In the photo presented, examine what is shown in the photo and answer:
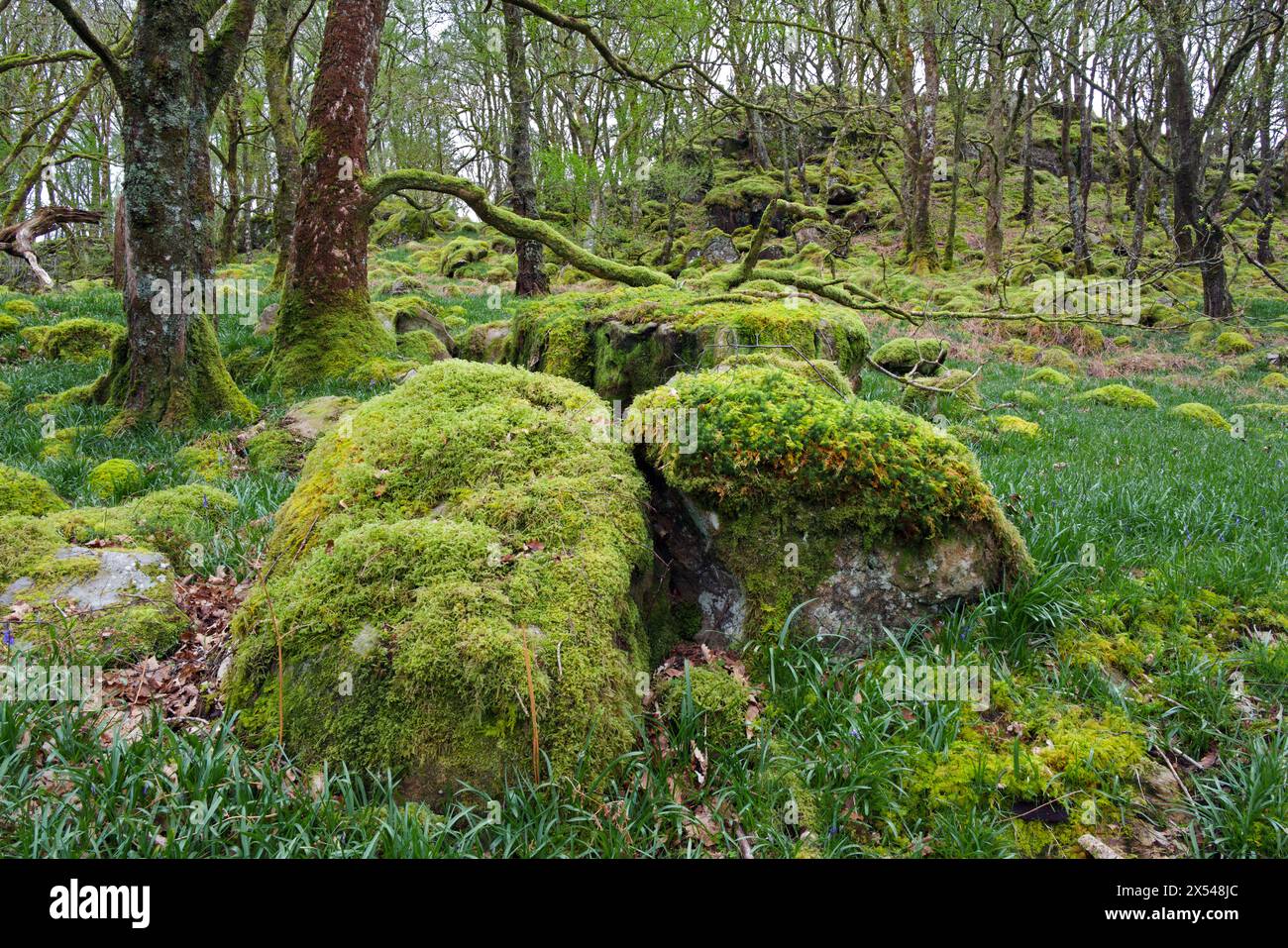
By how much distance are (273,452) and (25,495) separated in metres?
1.79

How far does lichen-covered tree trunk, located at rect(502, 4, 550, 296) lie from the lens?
1353cm

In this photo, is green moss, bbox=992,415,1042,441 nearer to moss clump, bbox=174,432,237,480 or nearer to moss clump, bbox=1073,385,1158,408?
moss clump, bbox=1073,385,1158,408

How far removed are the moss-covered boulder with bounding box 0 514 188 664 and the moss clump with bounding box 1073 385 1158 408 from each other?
37.7 feet

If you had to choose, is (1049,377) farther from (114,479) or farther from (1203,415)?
(114,479)

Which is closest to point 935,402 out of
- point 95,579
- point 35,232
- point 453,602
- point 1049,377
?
point 1049,377

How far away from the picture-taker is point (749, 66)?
2897 centimetres

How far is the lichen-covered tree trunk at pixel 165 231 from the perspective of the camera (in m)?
6.13

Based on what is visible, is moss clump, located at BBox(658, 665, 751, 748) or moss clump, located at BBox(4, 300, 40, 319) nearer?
moss clump, located at BBox(658, 665, 751, 748)

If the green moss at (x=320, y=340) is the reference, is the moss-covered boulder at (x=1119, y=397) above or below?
below

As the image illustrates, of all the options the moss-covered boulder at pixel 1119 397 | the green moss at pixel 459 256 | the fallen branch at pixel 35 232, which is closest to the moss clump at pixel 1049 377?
the moss-covered boulder at pixel 1119 397

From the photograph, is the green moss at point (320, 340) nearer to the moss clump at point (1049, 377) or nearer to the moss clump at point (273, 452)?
the moss clump at point (273, 452)

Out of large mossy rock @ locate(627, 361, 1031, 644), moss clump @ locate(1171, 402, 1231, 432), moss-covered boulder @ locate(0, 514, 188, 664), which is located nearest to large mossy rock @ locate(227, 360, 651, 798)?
large mossy rock @ locate(627, 361, 1031, 644)

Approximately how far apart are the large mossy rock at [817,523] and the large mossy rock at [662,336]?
2.06 metres
